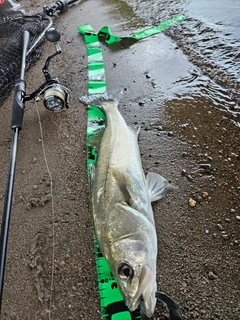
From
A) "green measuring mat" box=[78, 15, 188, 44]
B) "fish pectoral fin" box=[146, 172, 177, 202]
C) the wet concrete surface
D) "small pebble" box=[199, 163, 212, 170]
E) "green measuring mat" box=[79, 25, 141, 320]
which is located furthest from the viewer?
"green measuring mat" box=[78, 15, 188, 44]

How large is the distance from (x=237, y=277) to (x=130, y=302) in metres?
0.98

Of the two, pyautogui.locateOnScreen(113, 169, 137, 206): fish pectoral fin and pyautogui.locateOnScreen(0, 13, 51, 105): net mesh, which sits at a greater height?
pyautogui.locateOnScreen(0, 13, 51, 105): net mesh

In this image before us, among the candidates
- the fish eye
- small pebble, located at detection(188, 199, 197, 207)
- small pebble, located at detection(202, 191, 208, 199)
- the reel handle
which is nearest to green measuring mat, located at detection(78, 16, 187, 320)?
the fish eye

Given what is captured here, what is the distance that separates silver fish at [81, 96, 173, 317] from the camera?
6.48ft

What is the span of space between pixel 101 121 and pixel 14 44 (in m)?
2.32

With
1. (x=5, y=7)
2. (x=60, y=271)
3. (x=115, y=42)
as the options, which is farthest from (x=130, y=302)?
(x=5, y=7)

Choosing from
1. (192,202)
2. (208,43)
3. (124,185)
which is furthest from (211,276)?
(208,43)

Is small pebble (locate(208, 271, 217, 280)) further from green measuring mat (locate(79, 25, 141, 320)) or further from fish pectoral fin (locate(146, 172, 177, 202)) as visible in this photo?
fish pectoral fin (locate(146, 172, 177, 202))

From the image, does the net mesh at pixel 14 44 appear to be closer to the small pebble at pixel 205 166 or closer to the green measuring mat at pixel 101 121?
the green measuring mat at pixel 101 121

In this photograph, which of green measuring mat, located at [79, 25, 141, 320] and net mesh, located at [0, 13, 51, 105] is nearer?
green measuring mat, located at [79, 25, 141, 320]

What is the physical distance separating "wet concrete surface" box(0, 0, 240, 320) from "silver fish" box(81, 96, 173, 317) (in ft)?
1.17

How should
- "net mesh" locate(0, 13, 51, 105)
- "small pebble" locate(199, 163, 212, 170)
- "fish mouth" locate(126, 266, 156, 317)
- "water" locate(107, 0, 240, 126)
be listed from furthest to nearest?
"net mesh" locate(0, 13, 51, 105), "water" locate(107, 0, 240, 126), "small pebble" locate(199, 163, 212, 170), "fish mouth" locate(126, 266, 156, 317)

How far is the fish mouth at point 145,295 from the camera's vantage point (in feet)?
6.34

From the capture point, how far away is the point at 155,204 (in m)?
2.92
